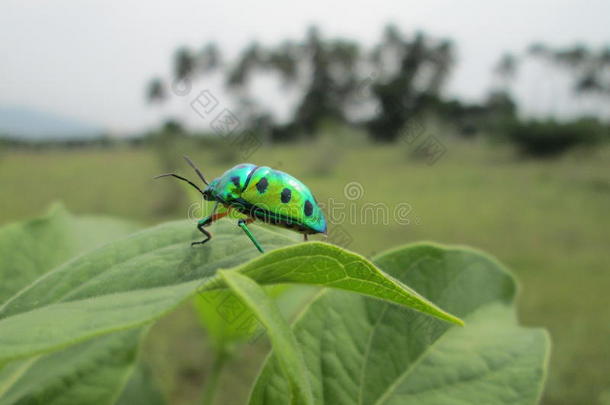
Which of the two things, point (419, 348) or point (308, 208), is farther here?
point (308, 208)

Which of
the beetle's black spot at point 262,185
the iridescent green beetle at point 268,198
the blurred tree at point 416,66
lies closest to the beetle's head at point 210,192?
the iridescent green beetle at point 268,198

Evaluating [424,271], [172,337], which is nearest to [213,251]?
[424,271]

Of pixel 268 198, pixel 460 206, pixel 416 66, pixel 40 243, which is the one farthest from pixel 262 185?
pixel 416 66

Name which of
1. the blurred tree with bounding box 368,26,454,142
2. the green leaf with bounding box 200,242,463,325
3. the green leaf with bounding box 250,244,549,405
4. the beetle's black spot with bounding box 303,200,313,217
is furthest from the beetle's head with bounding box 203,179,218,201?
the blurred tree with bounding box 368,26,454,142

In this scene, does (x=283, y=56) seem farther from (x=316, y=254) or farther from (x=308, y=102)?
(x=316, y=254)

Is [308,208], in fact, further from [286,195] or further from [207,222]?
[207,222]

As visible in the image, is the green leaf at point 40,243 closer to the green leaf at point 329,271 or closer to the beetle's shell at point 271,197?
the beetle's shell at point 271,197

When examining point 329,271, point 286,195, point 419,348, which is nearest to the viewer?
point 329,271

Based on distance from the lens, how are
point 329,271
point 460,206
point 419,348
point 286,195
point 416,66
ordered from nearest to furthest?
point 329,271 → point 419,348 → point 286,195 → point 460,206 → point 416,66
